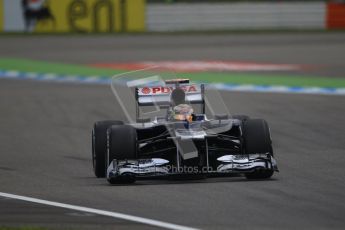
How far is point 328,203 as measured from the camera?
9.80 meters

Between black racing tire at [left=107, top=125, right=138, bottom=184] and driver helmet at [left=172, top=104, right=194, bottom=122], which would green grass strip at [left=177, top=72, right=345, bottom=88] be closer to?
driver helmet at [left=172, top=104, right=194, bottom=122]

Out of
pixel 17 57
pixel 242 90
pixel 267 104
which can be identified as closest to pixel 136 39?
pixel 17 57

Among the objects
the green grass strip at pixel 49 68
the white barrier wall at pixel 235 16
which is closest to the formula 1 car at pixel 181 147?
the green grass strip at pixel 49 68

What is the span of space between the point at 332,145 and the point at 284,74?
12.3 metres

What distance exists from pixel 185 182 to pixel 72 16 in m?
27.8

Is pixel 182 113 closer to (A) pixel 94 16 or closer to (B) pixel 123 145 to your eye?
(B) pixel 123 145

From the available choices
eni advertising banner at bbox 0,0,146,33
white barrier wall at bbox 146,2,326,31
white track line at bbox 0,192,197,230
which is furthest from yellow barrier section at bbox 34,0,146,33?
white track line at bbox 0,192,197,230

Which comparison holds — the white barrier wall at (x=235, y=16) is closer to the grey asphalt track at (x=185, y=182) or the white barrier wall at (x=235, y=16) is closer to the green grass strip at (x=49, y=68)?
the green grass strip at (x=49, y=68)

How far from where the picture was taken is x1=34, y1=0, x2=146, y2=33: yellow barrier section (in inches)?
1513

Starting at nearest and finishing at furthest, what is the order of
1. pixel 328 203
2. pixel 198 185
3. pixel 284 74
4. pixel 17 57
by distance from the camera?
pixel 328 203 < pixel 198 185 < pixel 284 74 < pixel 17 57

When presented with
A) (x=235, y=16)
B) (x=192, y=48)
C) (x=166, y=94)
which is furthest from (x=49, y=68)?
(x=166, y=94)

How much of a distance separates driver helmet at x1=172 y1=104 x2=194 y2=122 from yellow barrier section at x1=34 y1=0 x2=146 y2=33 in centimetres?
2682

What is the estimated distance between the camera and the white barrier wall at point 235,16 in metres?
39.0

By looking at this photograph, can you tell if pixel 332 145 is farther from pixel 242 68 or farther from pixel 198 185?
pixel 242 68
